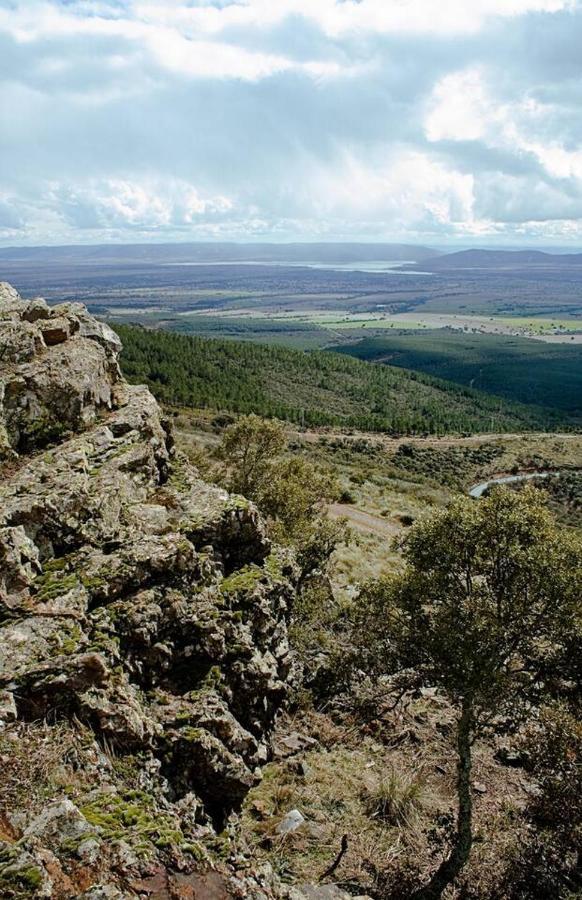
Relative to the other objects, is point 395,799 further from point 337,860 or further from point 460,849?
point 337,860

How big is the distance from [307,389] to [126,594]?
138 m

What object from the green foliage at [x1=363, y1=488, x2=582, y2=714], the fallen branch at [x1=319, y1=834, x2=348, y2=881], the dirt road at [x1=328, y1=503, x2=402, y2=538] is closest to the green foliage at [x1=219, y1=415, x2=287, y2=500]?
the dirt road at [x1=328, y1=503, x2=402, y2=538]

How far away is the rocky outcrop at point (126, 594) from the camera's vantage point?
9641 mm

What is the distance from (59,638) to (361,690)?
10.8 metres

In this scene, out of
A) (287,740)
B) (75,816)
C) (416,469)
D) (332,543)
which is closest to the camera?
(75,816)

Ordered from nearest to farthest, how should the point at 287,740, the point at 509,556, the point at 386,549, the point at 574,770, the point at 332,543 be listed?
the point at 574,770
the point at 509,556
the point at 287,740
the point at 332,543
the point at 386,549

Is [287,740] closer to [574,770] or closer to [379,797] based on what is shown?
[379,797]

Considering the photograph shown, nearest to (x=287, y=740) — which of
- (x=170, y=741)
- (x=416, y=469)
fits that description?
(x=170, y=741)

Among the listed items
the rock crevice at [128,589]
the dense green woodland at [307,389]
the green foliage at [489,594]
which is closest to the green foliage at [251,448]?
the rock crevice at [128,589]

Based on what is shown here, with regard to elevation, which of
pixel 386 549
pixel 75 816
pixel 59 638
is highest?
pixel 59 638

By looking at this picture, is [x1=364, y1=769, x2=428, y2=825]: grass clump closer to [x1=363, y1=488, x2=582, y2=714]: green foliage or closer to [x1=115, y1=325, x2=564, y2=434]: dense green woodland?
[x1=363, y1=488, x2=582, y2=714]: green foliage

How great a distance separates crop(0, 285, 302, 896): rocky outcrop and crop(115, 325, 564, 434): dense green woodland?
8542 cm

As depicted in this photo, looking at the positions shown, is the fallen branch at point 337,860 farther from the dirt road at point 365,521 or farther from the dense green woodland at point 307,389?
the dense green woodland at point 307,389

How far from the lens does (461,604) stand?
1225cm
